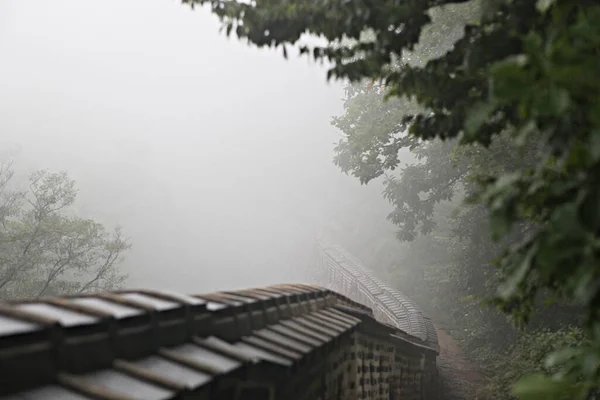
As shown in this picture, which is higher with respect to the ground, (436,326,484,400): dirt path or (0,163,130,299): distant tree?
(0,163,130,299): distant tree

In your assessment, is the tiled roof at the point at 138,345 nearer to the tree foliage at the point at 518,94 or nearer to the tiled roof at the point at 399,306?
the tree foliage at the point at 518,94

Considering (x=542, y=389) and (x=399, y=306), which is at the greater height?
(x=399, y=306)

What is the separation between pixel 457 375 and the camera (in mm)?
12531

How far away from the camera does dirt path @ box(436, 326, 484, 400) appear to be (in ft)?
36.2


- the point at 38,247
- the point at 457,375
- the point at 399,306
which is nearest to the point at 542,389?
the point at 457,375

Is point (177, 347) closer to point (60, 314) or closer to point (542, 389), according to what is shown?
point (60, 314)

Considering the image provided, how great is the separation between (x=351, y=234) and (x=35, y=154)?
3347cm

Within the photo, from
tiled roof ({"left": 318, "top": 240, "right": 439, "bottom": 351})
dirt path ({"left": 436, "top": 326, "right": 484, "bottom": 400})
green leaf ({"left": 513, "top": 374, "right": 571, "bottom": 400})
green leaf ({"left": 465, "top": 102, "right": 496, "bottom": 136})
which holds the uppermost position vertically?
tiled roof ({"left": 318, "top": 240, "right": 439, "bottom": 351})

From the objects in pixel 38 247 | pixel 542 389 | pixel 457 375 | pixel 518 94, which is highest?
pixel 38 247

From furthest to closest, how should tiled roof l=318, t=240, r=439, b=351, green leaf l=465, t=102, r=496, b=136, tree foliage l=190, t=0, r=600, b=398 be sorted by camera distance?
tiled roof l=318, t=240, r=439, b=351
green leaf l=465, t=102, r=496, b=136
tree foliage l=190, t=0, r=600, b=398

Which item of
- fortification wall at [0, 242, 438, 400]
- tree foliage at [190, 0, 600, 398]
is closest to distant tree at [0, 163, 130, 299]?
fortification wall at [0, 242, 438, 400]

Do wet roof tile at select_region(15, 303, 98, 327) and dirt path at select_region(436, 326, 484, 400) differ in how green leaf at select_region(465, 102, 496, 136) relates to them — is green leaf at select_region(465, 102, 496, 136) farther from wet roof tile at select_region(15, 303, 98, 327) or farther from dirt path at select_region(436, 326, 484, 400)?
dirt path at select_region(436, 326, 484, 400)

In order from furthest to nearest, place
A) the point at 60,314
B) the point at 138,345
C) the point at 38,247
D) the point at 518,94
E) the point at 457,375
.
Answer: the point at 38,247 < the point at 457,375 < the point at 138,345 < the point at 60,314 < the point at 518,94

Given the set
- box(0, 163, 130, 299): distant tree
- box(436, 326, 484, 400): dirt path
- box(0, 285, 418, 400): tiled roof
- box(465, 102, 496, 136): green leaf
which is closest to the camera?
box(465, 102, 496, 136): green leaf
